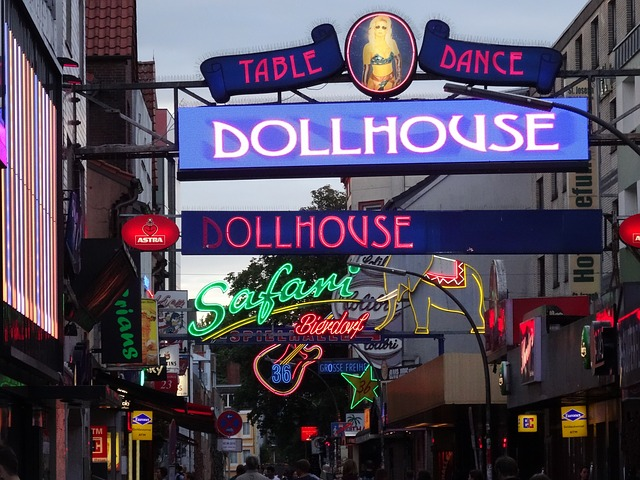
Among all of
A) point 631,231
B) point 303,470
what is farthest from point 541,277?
point 303,470

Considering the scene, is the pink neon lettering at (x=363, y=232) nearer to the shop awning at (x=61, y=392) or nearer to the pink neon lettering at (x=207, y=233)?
the pink neon lettering at (x=207, y=233)

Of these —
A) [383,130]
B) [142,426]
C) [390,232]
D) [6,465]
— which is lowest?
[142,426]

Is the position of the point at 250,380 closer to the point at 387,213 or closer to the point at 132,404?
the point at 132,404

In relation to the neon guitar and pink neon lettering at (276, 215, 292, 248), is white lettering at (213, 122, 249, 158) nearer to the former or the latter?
pink neon lettering at (276, 215, 292, 248)

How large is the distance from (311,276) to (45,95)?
5961 centimetres

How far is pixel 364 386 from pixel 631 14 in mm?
27441

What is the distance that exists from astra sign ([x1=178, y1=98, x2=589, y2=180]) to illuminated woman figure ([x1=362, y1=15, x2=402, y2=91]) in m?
0.50

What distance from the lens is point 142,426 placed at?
39781mm

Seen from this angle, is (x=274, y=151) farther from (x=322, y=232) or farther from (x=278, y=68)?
(x=322, y=232)

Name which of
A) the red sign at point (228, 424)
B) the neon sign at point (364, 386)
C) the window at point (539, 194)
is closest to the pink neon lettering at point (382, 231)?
the red sign at point (228, 424)

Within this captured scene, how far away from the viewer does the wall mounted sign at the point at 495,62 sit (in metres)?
25.7

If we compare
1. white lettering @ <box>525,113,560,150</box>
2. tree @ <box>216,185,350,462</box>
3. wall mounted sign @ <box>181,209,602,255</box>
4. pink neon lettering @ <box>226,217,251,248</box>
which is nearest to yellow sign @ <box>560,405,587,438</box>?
wall mounted sign @ <box>181,209,602,255</box>

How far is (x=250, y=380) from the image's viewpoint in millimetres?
82875

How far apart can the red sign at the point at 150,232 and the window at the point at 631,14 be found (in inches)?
781
